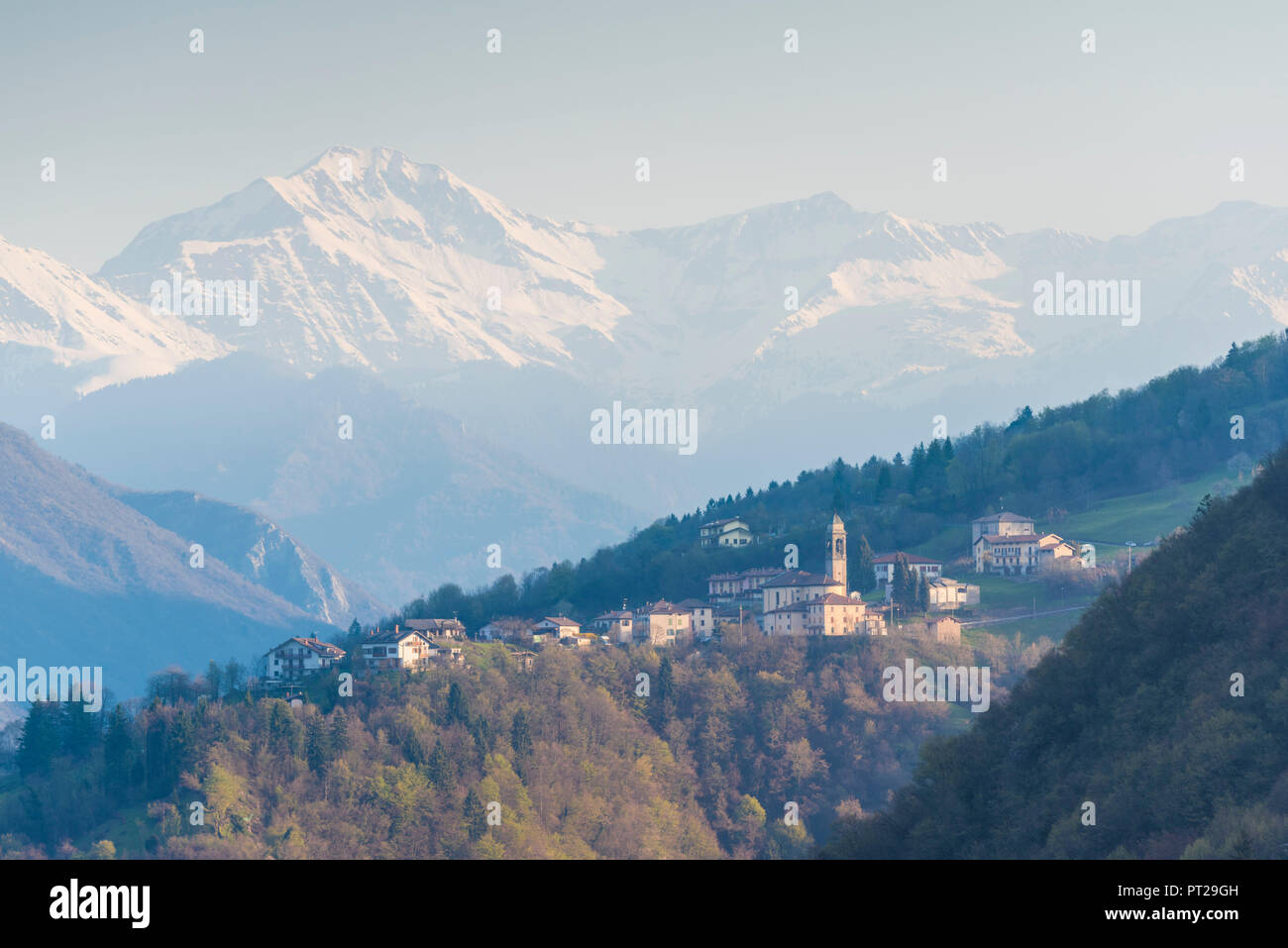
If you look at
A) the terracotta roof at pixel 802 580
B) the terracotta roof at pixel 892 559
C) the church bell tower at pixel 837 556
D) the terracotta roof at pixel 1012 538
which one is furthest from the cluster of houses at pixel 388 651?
the terracotta roof at pixel 1012 538

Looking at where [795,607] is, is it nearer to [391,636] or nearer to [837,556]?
[837,556]

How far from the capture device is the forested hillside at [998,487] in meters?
182

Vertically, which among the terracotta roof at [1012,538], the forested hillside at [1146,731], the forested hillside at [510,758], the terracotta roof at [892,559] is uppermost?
the terracotta roof at [1012,538]

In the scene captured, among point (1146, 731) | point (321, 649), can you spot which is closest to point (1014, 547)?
point (321, 649)

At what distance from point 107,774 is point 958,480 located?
293ft

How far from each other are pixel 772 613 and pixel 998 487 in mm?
38365

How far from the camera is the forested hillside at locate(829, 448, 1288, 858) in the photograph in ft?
217

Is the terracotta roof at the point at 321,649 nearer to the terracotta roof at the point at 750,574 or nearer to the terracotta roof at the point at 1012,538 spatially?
the terracotta roof at the point at 750,574

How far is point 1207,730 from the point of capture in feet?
225

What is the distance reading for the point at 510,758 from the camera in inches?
5453

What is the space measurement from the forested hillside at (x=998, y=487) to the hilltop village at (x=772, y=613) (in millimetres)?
7761
